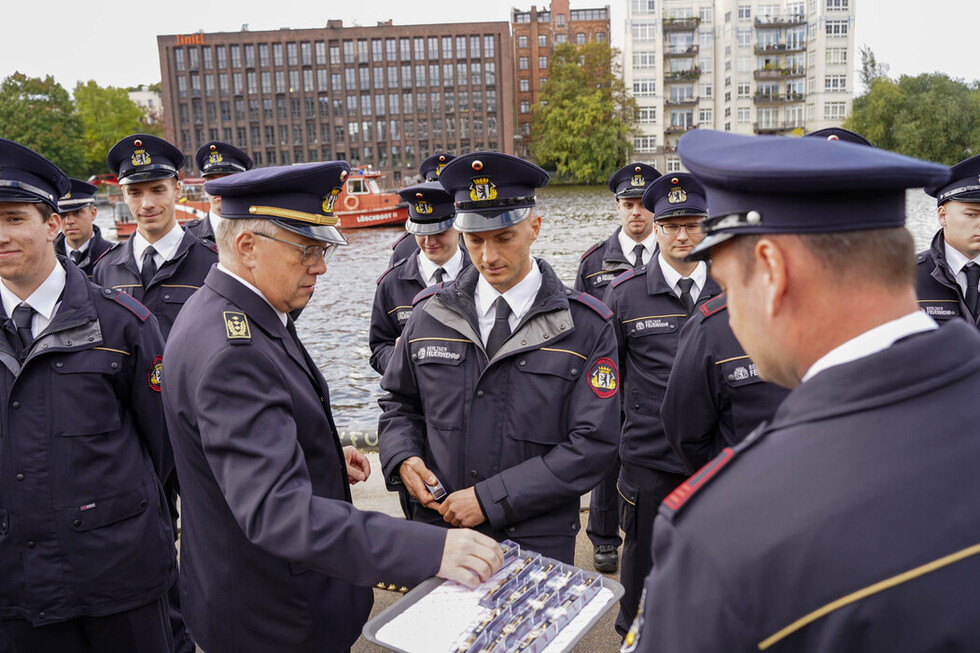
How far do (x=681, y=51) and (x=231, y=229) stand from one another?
71837 mm

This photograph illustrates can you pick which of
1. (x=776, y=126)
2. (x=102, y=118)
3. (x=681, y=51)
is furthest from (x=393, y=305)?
(x=102, y=118)

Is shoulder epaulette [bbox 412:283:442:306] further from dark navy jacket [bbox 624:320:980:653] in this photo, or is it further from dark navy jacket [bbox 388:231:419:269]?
dark navy jacket [bbox 388:231:419:269]

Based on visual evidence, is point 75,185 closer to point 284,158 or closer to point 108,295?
point 108,295

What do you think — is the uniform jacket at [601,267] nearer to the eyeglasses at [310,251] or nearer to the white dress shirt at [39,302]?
the eyeglasses at [310,251]

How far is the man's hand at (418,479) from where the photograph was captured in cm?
282

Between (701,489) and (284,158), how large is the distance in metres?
79.9

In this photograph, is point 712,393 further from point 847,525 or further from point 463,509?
point 847,525

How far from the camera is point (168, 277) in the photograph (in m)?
5.16

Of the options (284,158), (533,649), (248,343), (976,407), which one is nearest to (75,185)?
(248,343)

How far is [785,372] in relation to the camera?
1.26m

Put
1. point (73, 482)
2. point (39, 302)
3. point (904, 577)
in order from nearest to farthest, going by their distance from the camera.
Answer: point (904, 577) < point (73, 482) < point (39, 302)

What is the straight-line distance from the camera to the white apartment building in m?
64.2

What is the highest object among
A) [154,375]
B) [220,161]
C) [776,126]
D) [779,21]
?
[779,21]

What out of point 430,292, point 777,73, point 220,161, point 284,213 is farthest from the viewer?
point 777,73
